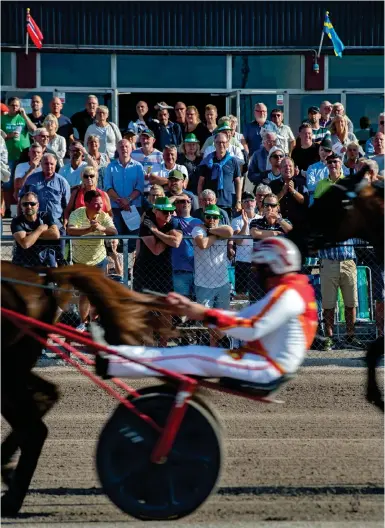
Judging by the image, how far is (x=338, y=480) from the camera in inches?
286

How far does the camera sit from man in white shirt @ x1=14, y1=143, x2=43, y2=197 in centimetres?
1408

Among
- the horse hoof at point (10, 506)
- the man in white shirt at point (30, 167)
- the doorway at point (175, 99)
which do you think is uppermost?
the doorway at point (175, 99)

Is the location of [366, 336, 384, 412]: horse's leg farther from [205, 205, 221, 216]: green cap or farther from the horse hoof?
[205, 205, 221, 216]: green cap

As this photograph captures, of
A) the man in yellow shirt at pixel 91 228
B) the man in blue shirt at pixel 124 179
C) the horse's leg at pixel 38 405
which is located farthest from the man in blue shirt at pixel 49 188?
the horse's leg at pixel 38 405

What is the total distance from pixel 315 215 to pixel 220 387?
239 cm

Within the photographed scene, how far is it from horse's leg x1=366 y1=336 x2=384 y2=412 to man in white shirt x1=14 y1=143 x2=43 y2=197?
729 centimetres

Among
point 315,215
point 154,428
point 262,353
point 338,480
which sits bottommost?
point 338,480

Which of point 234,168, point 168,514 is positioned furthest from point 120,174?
point 168,514

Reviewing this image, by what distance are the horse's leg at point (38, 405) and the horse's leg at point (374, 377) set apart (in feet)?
7.56

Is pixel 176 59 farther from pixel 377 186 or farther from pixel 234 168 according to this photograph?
pixel 377 186

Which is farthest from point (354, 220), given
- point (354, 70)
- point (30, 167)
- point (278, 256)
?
point (354, 70)

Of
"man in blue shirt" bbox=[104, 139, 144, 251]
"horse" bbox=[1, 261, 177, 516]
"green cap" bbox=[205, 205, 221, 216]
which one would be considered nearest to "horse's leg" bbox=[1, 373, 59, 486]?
"horse" bbox=[1, 261, 177, 516]

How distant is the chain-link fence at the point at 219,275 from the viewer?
11.6 m

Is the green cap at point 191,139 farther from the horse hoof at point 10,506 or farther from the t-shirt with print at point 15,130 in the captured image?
the horse hoof at point 10,506
